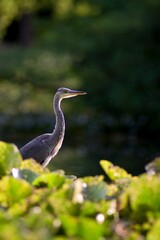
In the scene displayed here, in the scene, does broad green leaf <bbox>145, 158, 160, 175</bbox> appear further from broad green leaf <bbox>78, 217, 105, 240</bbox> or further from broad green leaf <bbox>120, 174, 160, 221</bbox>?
broad green leaf <bbox>78, 217, 105, 240</bbox>

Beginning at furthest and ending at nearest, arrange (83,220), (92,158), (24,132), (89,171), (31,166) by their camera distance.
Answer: (24,132)
(92,158)
(89,171)
(31,166)
(83,220)

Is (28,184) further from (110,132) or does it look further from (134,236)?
(110,132)

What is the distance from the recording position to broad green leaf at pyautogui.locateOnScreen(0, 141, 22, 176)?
16.8 ft

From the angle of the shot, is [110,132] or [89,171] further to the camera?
[110,132]

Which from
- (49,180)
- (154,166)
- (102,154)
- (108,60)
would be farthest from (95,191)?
(108,60)

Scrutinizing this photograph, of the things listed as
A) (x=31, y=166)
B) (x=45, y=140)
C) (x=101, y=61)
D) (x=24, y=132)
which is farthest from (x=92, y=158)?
(x=31, y=166)

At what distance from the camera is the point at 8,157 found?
5152mm

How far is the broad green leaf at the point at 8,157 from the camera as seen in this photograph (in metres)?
5.11

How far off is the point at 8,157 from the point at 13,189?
1.64ft

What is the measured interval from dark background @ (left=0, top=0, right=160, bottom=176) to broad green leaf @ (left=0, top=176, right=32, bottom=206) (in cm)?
1683

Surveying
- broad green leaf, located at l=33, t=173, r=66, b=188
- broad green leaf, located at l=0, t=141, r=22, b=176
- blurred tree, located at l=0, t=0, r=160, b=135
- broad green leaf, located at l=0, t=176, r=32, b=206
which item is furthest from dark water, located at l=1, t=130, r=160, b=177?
broad green leaf, located at l=0, t=176, r=32, b=206

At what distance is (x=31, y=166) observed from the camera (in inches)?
206

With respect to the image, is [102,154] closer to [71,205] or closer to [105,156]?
[105,156]

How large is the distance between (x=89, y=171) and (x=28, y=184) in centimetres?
1022
